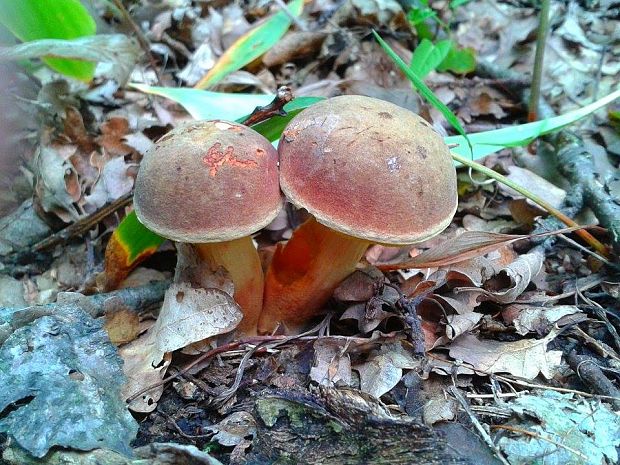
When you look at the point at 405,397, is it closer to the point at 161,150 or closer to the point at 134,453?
the point at 134,453

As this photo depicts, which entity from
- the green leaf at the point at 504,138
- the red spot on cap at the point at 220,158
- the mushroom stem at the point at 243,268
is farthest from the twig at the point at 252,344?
the green leaf at the point at 504,138

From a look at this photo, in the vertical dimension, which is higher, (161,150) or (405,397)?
(161,150)

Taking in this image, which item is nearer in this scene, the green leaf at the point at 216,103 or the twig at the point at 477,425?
the twig at the point at 477,425

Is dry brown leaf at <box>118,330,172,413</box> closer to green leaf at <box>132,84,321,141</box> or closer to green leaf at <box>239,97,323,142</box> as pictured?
green leaf at <box>239,97,323,142</box>

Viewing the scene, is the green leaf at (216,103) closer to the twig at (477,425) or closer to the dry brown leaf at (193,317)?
the dry brown leaf at (193,317)

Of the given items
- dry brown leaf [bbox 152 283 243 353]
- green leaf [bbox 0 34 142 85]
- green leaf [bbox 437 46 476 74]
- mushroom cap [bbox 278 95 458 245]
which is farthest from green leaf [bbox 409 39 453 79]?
dry brown leaf [bbox 152 283 243 353]

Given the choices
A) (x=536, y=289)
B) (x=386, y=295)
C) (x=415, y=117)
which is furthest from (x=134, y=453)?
(x=536, y=289)

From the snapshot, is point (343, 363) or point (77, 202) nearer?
point (343, 363)
